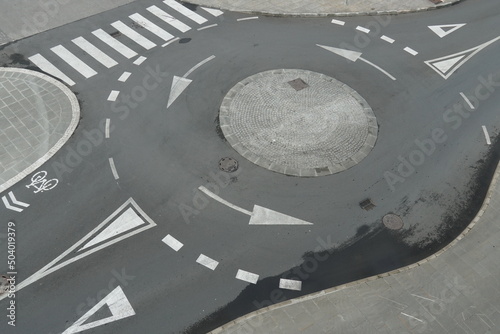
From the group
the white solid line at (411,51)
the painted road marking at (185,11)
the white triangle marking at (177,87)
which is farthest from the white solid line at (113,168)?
the white solid line at (411,51)

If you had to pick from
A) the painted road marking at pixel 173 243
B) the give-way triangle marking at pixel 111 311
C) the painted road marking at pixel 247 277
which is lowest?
the give-way triangle marking at pixel 111 311

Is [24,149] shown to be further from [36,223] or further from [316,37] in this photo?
[316,37]

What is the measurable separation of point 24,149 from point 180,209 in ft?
30.5

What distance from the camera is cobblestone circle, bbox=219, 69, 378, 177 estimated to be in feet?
74.0

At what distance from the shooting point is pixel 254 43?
2912 centimetres

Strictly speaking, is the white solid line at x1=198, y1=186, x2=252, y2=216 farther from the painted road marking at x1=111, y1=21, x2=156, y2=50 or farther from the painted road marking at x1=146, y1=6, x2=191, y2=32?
the painted road marking at x1=146, y1=6, x2=191, y2=32

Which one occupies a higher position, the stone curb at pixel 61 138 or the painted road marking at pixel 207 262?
the stone curb at pixel 61 138

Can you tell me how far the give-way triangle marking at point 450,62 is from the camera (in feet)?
90.6

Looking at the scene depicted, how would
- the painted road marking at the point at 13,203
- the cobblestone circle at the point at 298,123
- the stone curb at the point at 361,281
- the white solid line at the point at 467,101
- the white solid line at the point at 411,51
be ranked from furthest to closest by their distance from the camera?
the white solid line at the point at 411,51, the white solid line at the point at 467,101, the cobblestone circle at the point at 298,123, the painted road marking at the point at 13,203, the stone curb at the point at 361,281

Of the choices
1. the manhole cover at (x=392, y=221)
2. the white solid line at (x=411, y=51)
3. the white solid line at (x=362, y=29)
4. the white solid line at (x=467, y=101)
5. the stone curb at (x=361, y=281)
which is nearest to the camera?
the stone curb at (x=361, y=281)

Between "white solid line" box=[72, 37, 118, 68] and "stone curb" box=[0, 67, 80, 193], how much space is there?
3.10 m

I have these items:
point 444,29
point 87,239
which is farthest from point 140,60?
point 444,29

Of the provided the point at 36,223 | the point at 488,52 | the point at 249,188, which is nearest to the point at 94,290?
the point at 36,223

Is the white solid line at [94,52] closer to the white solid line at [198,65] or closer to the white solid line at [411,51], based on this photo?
the white solid line at [198,65]
